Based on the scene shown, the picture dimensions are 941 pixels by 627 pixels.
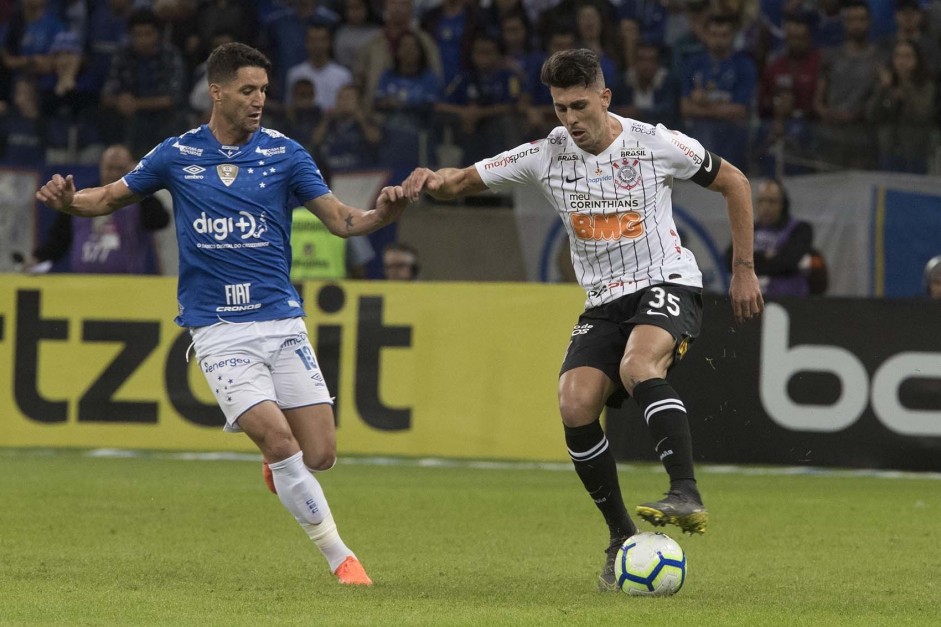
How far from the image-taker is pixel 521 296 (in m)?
13.4

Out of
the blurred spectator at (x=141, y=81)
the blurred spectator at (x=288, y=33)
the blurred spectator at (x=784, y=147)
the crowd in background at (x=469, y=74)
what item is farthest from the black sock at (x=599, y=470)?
the blurred spectator at (x=288, y=33)

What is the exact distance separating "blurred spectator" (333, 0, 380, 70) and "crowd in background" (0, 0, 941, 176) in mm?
22

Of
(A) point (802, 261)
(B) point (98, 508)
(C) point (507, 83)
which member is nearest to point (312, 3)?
(C) point (507, 83)

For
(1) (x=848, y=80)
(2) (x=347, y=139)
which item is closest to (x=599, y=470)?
(2) (x=347, y=139)

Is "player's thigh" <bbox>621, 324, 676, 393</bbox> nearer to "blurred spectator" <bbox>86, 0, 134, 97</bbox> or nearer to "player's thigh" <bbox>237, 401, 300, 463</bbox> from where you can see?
"player's thigh" <bbox>237, 401, 300, 463</bbox>

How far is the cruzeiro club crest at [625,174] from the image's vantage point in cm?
741

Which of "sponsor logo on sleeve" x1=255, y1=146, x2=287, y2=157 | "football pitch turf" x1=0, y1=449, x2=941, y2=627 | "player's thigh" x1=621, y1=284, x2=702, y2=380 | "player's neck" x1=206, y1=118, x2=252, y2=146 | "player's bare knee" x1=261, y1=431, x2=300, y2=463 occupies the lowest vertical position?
"football pitch turf" x1=0, y1=449, x2=941, y2=627

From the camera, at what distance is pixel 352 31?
693 inches

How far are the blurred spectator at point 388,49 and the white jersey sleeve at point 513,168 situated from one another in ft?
30.5

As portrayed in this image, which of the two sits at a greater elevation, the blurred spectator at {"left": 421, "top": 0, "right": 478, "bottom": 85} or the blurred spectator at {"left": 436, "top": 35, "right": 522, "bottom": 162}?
the blurred spectator at {"left": 421, "top": 0, "right": 478, "bottom": 85}

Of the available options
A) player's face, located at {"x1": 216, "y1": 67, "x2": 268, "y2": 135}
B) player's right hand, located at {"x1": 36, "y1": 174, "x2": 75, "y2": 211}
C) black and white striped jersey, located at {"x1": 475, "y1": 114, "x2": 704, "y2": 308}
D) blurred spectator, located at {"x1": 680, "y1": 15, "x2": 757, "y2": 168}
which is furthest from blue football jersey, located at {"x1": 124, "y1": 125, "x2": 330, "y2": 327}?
blurred spectator, located at {"x1": 680, "y1": 15, "x2": 757, "y2": 168}

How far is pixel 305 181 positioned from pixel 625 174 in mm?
1482

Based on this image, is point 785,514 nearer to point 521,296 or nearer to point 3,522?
point 521,296

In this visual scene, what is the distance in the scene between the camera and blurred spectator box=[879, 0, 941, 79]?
15602mm
